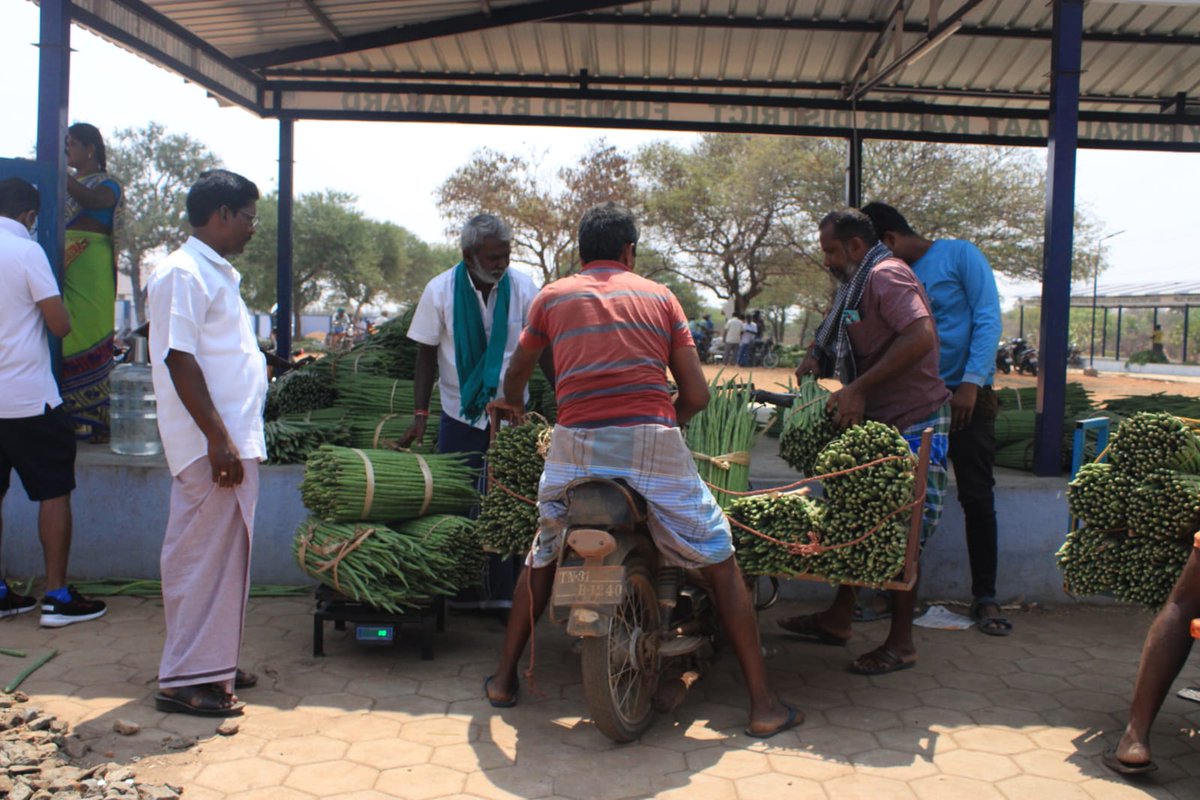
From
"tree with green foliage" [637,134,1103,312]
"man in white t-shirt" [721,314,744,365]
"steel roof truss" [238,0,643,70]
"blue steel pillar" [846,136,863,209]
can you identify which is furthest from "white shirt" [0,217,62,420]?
"man in white t-shirt" [721,314,744,365]

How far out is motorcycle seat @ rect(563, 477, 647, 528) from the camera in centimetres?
329

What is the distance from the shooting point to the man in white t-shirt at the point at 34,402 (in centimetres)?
454

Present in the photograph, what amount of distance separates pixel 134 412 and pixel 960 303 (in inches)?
188

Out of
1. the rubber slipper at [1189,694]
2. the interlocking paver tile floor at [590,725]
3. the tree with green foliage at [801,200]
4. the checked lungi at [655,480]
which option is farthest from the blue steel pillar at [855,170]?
the tree with green foliage at [801,200]

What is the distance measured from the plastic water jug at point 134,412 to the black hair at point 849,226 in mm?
4085

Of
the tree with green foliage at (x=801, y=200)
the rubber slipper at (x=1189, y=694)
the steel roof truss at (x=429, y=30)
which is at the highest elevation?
the tree with green foliage at (x=801, y=200)

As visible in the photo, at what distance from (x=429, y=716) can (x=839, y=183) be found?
27.3 metres

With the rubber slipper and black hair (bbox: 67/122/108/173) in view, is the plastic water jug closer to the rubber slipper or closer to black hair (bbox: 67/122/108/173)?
black hair (bbox: 67/122/108/173)

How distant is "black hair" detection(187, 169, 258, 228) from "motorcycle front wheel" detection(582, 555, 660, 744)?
2061 mm

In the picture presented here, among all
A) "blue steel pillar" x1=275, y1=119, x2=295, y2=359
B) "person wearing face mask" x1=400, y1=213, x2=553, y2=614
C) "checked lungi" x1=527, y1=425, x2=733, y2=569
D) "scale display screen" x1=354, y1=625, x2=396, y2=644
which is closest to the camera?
"checked lungi" x1=527, y1=425, x2=733, y2=569

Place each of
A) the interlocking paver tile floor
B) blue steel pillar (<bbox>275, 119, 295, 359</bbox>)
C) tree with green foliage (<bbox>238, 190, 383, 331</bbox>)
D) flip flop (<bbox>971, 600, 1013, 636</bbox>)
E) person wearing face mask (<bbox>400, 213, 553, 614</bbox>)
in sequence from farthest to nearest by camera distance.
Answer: tree with green foliage (<bbox>238, 190, 383, 331</bbox>) → blue steel pillar (<bbox>275, 119, 295, 359</bbox>) → flip flop (<bbox>971, 600, 1013, 636</bbox>) → person wearing face mask (<bbox>400, 213, 553, 614</bbox>) → the interlocking paver tile floor

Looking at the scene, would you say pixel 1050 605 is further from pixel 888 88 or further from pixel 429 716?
pixel 888 88

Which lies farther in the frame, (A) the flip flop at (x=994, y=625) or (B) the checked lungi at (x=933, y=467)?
(A) the flip flop at (x=994, y=625)

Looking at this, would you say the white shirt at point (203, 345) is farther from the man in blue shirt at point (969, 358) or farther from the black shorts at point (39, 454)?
the man in blue shirt at point (969, 358)
